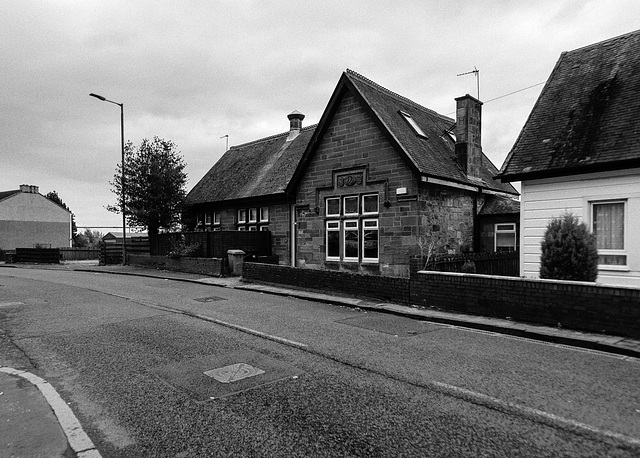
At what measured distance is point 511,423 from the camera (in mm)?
4363

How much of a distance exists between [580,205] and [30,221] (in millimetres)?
59440

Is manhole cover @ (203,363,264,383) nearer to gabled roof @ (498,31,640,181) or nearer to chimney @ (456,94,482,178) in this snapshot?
gabled roof @ (498,31,640,181)

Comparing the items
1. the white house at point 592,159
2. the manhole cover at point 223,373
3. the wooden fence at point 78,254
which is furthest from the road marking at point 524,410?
the wooden fence at point 78,254

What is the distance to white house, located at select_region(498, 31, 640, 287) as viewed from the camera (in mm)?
10906

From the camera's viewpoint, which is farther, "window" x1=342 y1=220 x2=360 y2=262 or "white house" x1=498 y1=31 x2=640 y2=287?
"window" x1=342 y1=220 x2=360 y2=262

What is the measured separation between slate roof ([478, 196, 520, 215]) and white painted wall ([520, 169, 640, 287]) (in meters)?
4.47

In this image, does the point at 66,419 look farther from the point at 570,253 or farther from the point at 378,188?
the point at 378,188

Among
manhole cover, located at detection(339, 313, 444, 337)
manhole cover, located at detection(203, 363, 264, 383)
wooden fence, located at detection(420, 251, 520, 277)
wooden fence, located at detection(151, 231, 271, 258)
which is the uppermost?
wooden fence, located at detection(151, 231, 271, 258)

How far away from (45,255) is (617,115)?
38.6 meters

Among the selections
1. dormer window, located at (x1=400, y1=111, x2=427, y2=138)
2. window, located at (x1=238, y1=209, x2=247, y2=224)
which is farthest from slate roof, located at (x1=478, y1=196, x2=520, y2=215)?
window, located at (x1=238, y1=209, x2=247, y2=224)

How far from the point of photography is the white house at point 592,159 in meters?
10.9

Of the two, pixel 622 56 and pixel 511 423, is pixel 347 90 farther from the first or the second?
pixel 511 423

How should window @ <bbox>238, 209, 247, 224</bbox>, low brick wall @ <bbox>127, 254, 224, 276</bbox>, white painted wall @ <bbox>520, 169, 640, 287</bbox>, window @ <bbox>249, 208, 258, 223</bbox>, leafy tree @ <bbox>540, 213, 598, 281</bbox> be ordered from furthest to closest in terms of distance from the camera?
window @ <bbox>238, 209, 247, 224</bbox>
window @ <bbox>249, 208, 258, 223</bbox>
low brick wall @ <bbox>127, 254, 224, 276</bbox>
white painted wall @ <bbox>520, 169, 640, 287</bbox>
leafy tree @ <bbox>540, 213, 598, 281</bbox>

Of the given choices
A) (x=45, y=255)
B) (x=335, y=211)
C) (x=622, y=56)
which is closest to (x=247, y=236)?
(x=335, y=211)
